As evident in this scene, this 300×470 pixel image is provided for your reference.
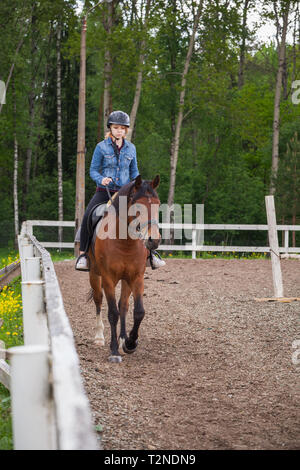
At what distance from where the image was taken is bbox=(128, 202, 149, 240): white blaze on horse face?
6.72 metres

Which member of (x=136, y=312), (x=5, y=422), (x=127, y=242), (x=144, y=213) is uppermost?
(x=144, y=213)

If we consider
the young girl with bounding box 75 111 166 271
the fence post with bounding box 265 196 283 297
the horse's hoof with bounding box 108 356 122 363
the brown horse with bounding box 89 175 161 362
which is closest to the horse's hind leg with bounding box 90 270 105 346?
the brown horse with bounding box 89 175 161 362

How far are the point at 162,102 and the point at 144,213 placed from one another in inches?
1179

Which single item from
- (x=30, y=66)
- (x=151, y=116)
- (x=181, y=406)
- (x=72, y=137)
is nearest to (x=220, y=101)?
(x=151, y=116)

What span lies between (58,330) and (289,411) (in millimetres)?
3244

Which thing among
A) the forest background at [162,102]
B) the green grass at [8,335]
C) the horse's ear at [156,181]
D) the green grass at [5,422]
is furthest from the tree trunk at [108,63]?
the green grass at [5,422]

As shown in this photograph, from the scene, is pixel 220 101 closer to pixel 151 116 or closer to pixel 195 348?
pixel 151 116

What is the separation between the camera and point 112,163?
778 centimetres

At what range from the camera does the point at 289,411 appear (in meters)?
5.37

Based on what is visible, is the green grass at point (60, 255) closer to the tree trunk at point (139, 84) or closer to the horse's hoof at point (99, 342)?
the tree trunk at point (139, 84)

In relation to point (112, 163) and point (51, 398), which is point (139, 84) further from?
point (51, 398)

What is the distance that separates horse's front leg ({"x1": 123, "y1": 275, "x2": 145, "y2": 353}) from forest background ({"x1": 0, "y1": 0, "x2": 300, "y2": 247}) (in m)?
20.1

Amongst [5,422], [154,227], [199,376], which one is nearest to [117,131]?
[154,227]

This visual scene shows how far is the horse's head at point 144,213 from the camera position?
667 cm
